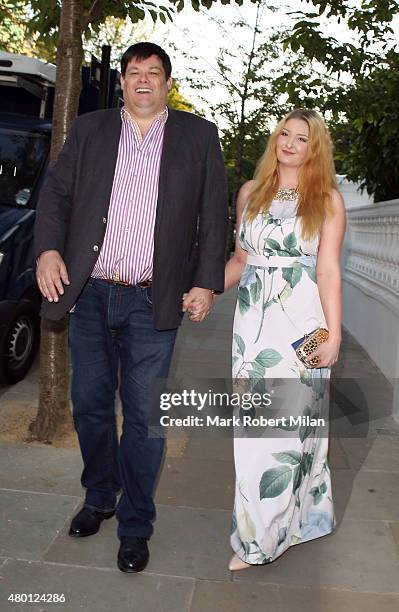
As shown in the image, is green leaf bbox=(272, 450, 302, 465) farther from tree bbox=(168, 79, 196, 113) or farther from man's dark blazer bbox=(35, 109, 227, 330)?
tree bbox=(168, 79, 196, 113)

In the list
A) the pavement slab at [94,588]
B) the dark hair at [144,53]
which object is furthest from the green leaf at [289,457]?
the dark hair at [144,53]

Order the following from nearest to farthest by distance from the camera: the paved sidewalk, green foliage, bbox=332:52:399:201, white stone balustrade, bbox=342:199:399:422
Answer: the paved sidewalk → white stone balustrade, bbox=342:199:399:422 → green foliage, bbox=332:52:399:201

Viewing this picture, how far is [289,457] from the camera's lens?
3545 mm

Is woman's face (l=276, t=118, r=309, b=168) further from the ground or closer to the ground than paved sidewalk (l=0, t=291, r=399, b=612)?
further from the ground

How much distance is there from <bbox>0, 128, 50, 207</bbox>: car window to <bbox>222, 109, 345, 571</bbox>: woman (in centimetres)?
403

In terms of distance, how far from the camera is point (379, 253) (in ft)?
29.3

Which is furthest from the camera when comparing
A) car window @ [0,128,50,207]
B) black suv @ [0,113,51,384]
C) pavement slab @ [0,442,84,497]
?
car window @ [0,128,50,207]

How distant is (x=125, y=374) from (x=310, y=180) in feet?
3.98

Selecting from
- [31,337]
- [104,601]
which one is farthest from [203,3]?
[104,601]

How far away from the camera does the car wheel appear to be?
6676 mm

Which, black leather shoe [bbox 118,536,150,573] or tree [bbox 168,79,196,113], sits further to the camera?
tree [bbox 168,79,196,113]

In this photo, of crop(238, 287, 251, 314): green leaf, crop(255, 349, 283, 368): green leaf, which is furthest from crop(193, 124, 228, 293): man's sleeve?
crop(255, 349, 283, 368): green leaf

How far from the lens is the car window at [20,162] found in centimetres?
714

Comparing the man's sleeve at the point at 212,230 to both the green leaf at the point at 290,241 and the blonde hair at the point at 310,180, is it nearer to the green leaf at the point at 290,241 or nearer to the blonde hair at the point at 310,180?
the blonde hair at the point at 310,180
